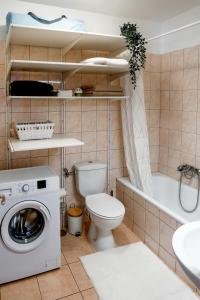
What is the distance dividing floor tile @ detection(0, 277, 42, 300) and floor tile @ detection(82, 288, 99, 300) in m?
0.33

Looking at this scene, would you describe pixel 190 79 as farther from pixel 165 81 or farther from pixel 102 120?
pixel 102 120

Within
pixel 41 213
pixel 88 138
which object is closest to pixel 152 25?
pixel 88 138

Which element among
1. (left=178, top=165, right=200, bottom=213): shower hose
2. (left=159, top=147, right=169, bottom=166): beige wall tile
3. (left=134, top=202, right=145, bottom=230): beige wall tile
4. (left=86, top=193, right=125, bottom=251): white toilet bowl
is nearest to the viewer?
(left=86, top=193, right=125, bottom=251): white toilet bowl

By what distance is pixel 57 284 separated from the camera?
2.05 meters

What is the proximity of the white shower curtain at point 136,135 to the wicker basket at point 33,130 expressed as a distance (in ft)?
2.83

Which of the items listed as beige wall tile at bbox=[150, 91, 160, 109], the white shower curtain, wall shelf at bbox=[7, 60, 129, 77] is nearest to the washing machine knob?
wall shelf at bbox=[7, 60, 129, 77]

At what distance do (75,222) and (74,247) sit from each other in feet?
0.92

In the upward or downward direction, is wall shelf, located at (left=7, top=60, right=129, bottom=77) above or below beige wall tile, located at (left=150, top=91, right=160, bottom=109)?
above

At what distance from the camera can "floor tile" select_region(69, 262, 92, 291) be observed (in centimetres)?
201

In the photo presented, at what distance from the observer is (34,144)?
217 cm

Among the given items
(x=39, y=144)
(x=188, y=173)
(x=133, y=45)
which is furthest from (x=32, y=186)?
(x=188, y=173)

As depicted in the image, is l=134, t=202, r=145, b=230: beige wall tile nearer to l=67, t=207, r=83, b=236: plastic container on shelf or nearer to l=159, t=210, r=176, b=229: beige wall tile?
l=159, t=210, r=176, b=229: beige wall tile

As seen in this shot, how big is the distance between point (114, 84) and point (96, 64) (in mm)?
600

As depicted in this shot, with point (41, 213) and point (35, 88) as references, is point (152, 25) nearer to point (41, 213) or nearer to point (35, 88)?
point (35, 88)
